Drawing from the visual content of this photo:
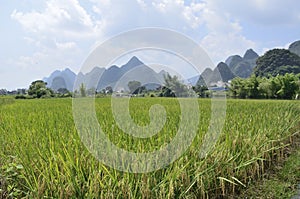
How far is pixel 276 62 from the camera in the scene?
44031 mm

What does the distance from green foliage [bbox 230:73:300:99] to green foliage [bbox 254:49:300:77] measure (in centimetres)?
1989

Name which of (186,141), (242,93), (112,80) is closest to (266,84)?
(242,93)

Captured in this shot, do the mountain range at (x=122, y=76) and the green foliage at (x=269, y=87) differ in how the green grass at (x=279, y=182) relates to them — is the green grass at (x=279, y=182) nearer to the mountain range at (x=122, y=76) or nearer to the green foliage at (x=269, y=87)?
the mountain range at (x=122, y=76)

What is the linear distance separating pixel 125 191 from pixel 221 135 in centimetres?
170

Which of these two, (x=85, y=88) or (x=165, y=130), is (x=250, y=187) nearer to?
(x=165, y=130)

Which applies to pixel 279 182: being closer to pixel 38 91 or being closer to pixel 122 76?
pixel 122 76

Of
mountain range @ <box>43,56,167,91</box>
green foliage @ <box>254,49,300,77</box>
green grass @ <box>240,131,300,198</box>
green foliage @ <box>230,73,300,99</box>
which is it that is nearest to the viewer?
green grass @ <box>240,131,300,198</box>

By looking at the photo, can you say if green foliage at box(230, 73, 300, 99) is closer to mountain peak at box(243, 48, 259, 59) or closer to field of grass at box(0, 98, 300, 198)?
field of grass at box(0, 98, 300, 198)

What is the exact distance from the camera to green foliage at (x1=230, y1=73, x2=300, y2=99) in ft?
72.6

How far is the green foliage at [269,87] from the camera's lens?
2212 centimetres

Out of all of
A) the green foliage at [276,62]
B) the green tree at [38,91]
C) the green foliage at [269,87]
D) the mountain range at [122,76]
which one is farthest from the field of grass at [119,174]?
the green foliage at [276,62]

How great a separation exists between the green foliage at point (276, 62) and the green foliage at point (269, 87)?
65.3ft

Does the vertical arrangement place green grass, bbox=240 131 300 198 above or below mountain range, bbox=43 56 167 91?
below

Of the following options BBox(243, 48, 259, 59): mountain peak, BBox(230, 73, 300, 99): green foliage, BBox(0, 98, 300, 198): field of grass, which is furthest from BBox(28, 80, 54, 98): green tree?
BBox(243, 48, 259, 59): mountain peak
